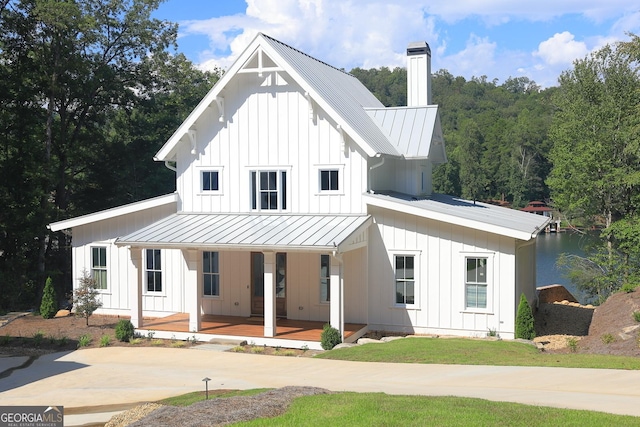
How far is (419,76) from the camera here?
2652cm

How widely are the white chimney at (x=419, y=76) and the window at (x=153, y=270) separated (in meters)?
11.5

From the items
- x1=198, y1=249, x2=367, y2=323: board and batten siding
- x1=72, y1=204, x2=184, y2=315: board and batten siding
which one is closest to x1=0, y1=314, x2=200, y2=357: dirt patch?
x1=72, y1=204, x2=184, y2=315: board and batten siding

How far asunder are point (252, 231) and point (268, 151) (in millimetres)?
3104

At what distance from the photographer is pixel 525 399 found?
1066 cm

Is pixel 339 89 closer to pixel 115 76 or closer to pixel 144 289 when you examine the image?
pixel 144 289

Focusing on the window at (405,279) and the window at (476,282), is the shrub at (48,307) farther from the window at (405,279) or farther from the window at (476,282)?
the window at (476,282)

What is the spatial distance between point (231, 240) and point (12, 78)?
54.1 feet

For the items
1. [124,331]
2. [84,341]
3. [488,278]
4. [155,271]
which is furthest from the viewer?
[155,271]

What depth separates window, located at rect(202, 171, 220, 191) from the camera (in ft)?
72.0

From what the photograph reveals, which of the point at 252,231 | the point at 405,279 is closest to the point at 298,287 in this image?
the point at 252,231

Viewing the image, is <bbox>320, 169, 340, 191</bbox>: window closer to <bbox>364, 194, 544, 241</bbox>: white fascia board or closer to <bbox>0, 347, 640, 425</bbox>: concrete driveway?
<bbox>364, 194, 544, 241</bbox>: white fascia board

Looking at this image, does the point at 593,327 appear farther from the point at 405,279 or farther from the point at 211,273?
the point at 211,273

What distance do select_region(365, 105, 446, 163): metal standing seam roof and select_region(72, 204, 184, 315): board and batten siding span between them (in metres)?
8.23

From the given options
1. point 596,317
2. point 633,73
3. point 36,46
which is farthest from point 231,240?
point 633,73
